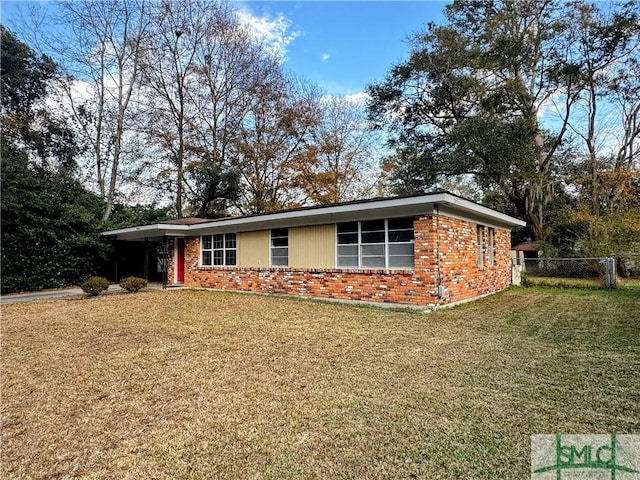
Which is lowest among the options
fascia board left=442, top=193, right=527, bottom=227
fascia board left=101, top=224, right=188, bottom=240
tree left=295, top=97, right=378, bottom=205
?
fascia board left=101, top=224, right=188, bottom=240

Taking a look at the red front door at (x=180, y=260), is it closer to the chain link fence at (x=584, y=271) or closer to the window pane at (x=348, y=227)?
the window pane at (x=348, y=227)

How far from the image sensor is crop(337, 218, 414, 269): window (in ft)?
28.1

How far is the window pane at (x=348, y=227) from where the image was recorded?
30.8 feet

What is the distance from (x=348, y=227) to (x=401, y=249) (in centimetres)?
162

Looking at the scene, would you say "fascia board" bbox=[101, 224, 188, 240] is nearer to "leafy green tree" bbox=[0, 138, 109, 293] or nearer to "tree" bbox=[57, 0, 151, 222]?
"leafy green tree" bbox=[0, 138, 109, 293]

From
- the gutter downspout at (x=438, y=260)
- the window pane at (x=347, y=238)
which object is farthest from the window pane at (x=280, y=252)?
the gutter downspout at (x=438, y=260)

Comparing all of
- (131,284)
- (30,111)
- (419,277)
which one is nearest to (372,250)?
(419,277)

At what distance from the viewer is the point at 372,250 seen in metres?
9.04

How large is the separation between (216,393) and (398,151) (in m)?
19.4

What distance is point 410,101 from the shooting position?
64.6 ft

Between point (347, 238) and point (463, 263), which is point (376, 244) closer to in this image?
point (347, 238)

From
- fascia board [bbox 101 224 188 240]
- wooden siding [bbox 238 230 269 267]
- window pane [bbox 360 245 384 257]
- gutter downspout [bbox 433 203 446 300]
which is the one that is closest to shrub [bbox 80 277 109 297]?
fascia board [bbox 101 224 188 240]

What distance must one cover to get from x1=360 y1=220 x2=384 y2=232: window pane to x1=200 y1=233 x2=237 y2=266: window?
5.41 meters

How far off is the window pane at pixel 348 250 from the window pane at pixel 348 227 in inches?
16.2
